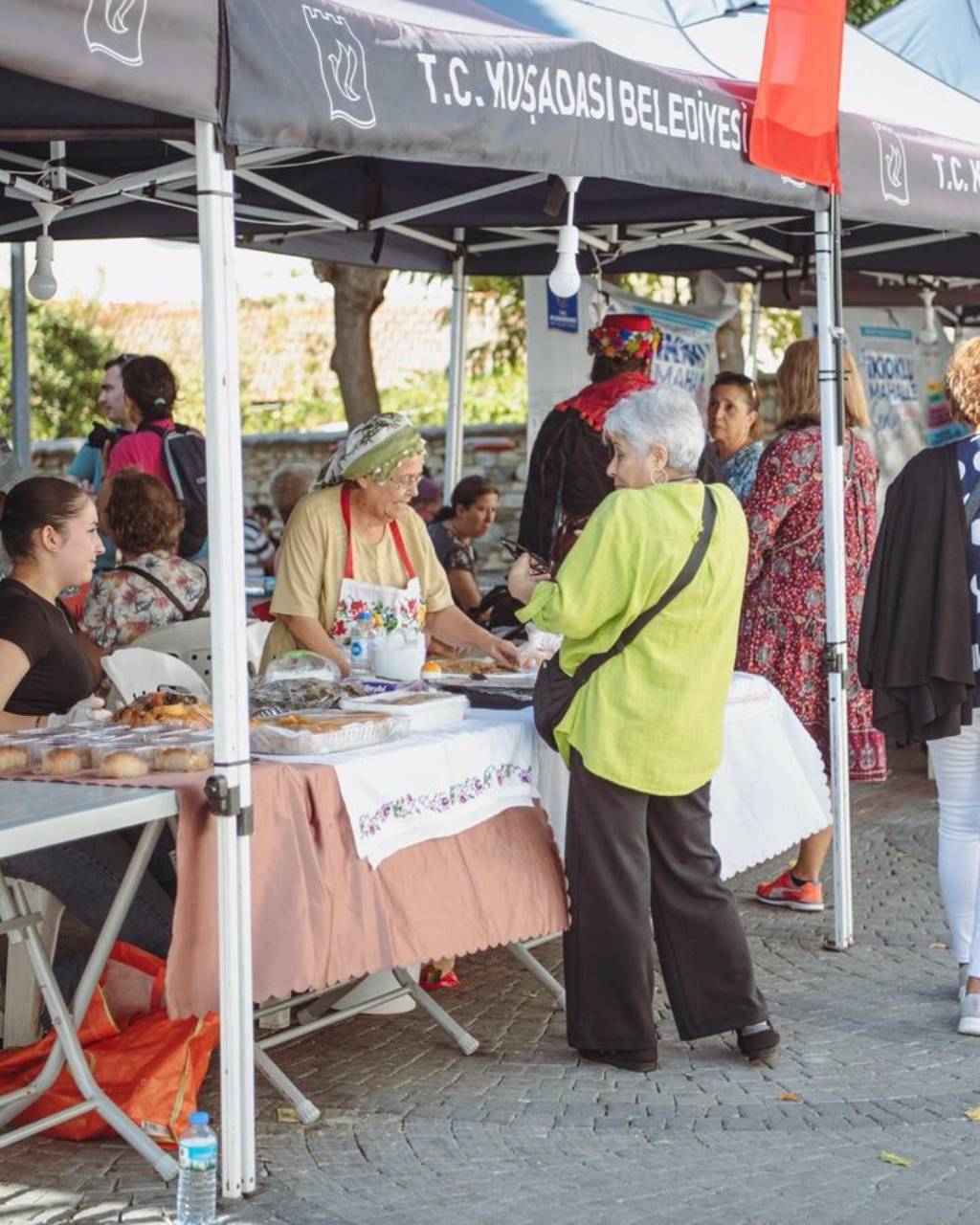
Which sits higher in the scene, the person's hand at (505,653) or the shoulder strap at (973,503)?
the shoulder strap at (973,503)

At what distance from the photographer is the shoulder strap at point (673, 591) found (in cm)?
444

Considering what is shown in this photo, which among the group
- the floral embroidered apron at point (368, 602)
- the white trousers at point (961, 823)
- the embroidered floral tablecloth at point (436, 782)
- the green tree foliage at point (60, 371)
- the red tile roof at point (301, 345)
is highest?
the red tile roof at point (301, 345)

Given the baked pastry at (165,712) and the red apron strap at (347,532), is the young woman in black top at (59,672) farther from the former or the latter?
the red apron strap at (347,532)

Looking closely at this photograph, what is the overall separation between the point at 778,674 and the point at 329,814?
9.26 ft

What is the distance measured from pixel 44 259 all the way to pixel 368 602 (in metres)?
1.78

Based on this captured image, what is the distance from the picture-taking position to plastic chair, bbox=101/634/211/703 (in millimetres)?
5117

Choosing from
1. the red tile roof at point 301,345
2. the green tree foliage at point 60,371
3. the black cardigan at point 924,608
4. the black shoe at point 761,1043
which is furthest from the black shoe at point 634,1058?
the red tile roof at point 301,345

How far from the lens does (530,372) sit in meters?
8.91

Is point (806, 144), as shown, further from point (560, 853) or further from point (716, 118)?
point (560, 853)

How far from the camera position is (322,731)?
421 cm

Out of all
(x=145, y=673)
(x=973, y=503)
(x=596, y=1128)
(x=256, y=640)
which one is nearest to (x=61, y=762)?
(x=145, y=673)

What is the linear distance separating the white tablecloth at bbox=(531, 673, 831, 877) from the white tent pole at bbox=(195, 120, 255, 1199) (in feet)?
6.23

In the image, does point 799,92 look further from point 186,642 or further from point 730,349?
point 730,349

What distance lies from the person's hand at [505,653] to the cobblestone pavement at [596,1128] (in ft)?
3.19
